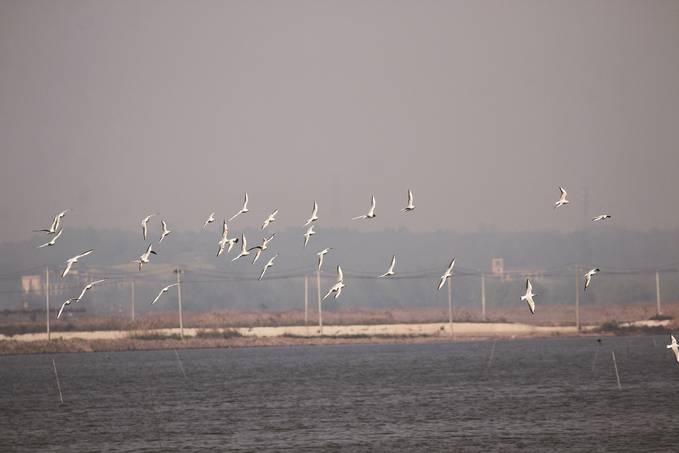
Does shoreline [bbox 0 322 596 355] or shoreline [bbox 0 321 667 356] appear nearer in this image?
shoreline [bbox 0 322 596 355]

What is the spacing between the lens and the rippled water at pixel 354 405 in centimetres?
7094

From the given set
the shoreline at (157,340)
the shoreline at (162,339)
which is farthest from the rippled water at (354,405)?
the shoreline at (157,340)

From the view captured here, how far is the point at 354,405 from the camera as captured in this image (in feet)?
304

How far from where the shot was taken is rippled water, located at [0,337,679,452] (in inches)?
2793

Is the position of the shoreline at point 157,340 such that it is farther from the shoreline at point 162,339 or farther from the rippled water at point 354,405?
the rippled water at point 354,405

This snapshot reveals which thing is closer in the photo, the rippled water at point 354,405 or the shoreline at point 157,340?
the rippled water at point 354,405

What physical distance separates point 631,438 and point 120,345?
127 metres

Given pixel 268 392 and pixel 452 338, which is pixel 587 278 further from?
pixel 452 338

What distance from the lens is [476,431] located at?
240ft

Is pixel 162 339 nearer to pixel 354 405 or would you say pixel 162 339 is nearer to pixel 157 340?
pixel 157 340

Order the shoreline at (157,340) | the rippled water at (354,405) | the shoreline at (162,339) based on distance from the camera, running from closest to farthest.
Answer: the rippled water at (354,405) → the shoreline at (157,340) → the shoreline at (162,339)

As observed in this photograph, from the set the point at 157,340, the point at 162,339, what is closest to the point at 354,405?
the point at 157,340

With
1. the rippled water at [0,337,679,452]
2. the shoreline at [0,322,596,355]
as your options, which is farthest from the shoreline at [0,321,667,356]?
the rippled water at [0,337,679,452]

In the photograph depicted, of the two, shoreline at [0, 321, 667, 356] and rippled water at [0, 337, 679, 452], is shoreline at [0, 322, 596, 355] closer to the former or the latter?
shoreline at [0, 321, 667, 356]
